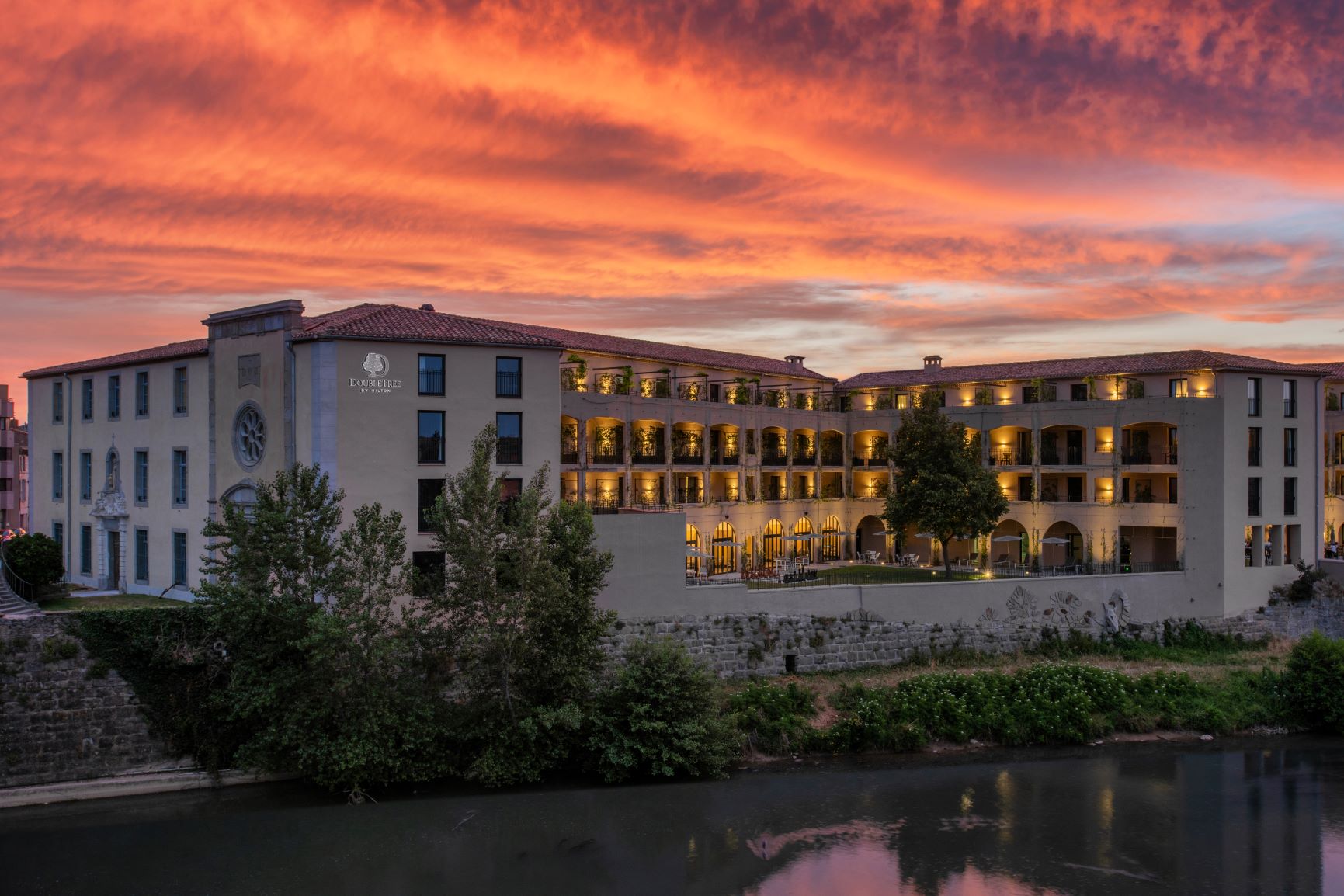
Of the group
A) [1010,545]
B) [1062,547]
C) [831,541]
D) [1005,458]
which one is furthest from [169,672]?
[1062,547]

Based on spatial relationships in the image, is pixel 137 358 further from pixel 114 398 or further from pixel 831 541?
pixel 831 541

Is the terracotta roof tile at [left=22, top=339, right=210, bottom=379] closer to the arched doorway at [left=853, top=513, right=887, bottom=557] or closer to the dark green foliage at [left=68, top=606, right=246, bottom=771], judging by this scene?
the dark green foliage at [left=68, top=606, right=246, bottom=771]

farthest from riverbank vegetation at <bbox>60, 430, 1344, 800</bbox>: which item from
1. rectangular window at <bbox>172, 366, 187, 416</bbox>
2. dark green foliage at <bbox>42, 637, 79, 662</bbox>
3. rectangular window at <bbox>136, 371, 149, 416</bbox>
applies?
rectangular window at <bbox>136, 371, 149, 416</bbox>

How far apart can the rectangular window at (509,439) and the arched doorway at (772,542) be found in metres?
19.4

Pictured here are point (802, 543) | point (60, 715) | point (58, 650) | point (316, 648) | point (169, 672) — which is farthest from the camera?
point (802, 543)

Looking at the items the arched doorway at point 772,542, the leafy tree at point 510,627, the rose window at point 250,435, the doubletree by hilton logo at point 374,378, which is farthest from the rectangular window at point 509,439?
the arched doorway at point 772,542

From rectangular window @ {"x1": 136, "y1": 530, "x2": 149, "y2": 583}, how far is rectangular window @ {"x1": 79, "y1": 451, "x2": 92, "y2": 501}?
4.29 meters

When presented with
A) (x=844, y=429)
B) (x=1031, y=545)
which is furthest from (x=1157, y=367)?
(x=844, y=429)

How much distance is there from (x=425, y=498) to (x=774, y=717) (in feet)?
41.9

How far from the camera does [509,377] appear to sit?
34.4m

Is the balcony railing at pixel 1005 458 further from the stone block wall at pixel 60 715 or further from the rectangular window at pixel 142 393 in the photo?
the stone block wall at pixel 60 715

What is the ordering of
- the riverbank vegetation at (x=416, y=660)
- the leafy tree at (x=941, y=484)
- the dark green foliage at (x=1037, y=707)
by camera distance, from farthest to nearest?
the leafy tree at (x=941, y=484), the dark green foliage at (x=1037, y=707), the riverbank vegetation at (x=416, y=660)

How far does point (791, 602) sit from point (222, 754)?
18.3 meters

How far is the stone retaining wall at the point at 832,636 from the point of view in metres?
34.0
